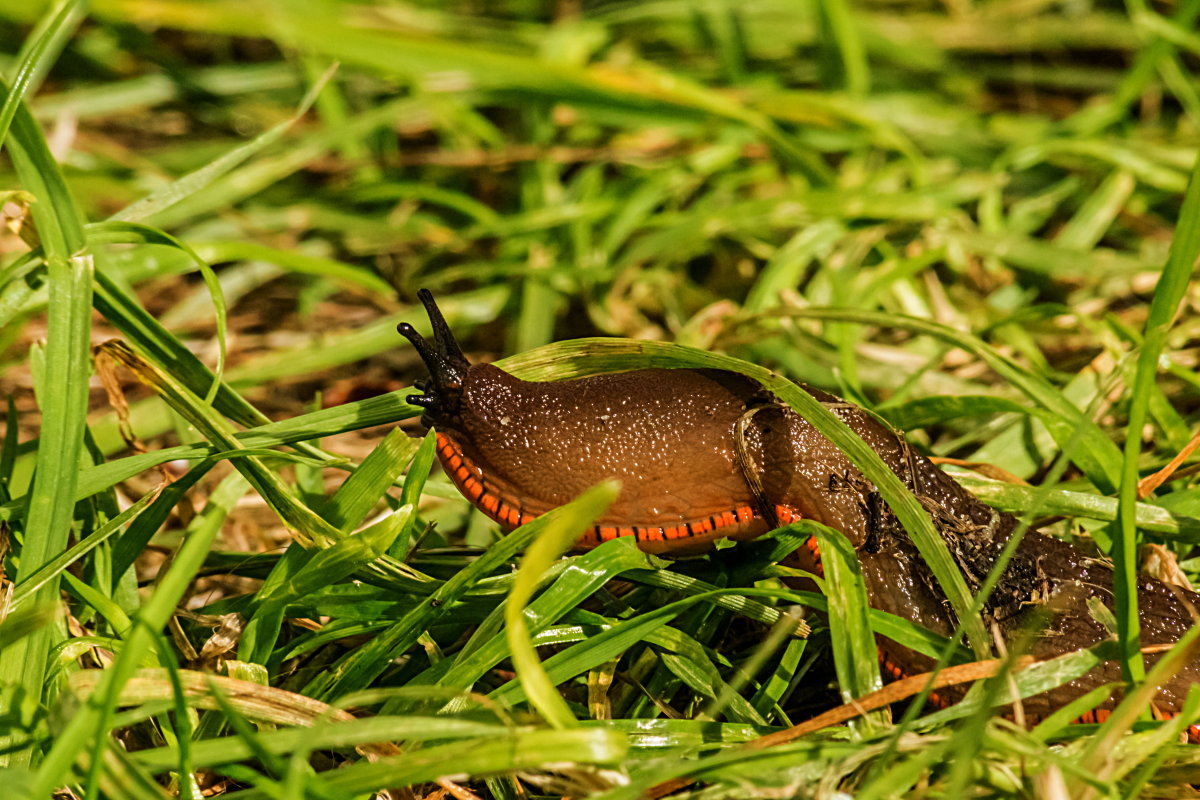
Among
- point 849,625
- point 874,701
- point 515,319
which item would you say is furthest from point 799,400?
point 515,319

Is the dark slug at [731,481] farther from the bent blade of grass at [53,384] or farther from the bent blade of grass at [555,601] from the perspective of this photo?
the bent blade of grass at [53,384]

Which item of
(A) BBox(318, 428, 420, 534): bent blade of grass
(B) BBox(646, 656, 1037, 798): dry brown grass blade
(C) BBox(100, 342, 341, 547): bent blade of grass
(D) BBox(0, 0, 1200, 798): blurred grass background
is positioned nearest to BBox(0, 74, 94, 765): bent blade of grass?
(D) BBox(0, 0, 1200, 798): blurred grass background

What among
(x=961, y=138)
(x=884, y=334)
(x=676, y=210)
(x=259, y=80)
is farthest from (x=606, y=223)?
(x=259, y=80)

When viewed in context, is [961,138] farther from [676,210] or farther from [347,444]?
[347,444]

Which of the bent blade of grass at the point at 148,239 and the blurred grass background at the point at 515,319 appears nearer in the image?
the blurred grass background at the point at 515,319

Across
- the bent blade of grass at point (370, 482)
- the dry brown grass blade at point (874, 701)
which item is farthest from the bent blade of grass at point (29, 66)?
the dry brown grass blade at point (874, 701)

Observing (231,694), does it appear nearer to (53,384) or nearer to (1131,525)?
(53,384)
